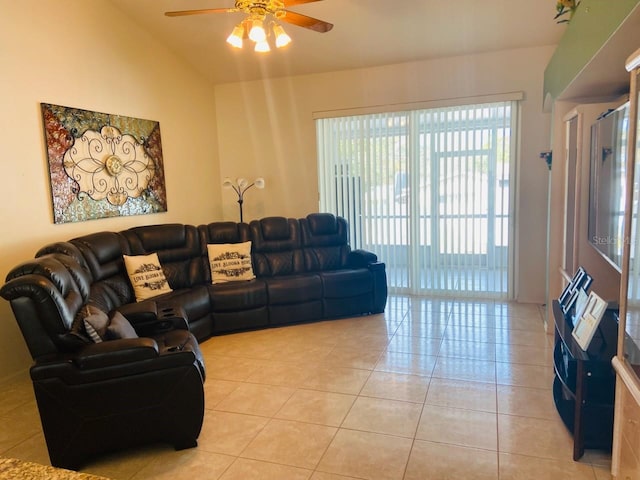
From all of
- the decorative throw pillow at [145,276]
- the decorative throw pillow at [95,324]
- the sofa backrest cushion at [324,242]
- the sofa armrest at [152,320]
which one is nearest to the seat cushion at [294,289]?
the sofa backrest cushion at [324,242]

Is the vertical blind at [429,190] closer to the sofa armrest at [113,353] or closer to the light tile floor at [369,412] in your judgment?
the light tile floor at [369,412]

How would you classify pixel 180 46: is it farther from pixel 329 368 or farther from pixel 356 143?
pixel 329 368

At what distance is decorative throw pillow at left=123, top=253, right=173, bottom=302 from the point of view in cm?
400

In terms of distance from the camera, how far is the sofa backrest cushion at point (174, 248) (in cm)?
433

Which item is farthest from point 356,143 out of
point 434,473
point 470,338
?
point 434,473

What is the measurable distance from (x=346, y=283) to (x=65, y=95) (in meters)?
3.12

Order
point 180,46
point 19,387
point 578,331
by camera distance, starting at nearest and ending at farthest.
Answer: point 578,331 → point 19,387 → point 180,46

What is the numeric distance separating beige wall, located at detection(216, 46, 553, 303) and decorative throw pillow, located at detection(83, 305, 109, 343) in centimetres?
A: 356

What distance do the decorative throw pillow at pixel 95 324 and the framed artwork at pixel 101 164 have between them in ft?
5.19

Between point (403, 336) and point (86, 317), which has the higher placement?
point (86, 317)

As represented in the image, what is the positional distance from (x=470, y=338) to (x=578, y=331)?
1.62 metres

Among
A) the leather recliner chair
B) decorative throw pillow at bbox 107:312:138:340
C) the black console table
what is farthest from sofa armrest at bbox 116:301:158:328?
the black console table

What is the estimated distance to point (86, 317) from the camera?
2.48m

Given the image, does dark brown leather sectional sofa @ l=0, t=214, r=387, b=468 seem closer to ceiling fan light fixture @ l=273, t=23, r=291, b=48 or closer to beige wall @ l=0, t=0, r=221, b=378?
beige wall @ l=0, t=0, r=221, b=378
